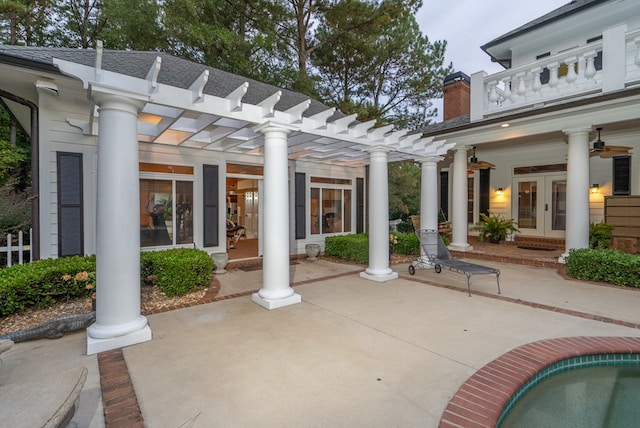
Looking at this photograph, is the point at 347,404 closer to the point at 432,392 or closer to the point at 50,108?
the point at 432,392

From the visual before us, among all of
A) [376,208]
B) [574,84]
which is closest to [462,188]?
[574,84]

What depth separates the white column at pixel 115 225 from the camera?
3.19 metres

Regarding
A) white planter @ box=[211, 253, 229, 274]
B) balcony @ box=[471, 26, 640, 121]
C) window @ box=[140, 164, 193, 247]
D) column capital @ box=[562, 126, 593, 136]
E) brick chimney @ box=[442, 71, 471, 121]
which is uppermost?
brick chimney @ box=[442, 71, 471, 121]

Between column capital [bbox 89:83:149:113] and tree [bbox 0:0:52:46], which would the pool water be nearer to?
column capital [bbox 89:83:149:113]

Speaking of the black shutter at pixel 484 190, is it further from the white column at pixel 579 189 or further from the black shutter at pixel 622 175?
the white column at pixel 579 189

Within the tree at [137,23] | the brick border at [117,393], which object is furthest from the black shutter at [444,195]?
the brick border at [117,393]

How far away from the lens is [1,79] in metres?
4.37

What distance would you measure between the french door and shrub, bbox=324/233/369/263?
239 inches

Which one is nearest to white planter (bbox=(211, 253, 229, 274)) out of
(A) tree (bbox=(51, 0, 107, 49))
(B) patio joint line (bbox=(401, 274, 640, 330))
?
(B) patio joint line (bbox=(401, 274, 640, 330))

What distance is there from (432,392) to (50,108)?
6812 mm

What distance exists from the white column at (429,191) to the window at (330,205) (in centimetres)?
297

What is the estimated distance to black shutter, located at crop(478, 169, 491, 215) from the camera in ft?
36.7

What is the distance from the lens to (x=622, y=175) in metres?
8.35

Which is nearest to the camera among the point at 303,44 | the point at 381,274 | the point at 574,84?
the point at 381,274
